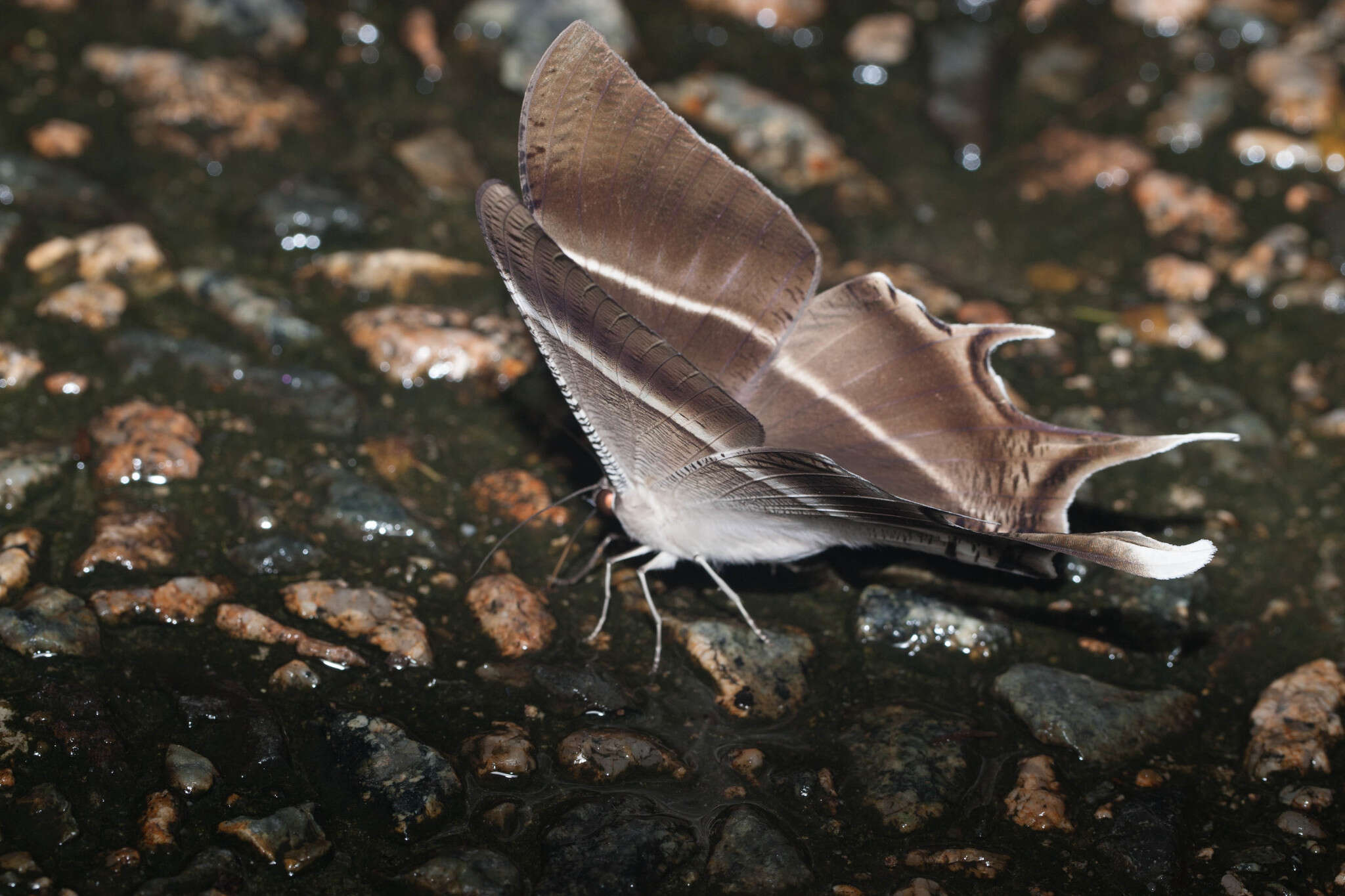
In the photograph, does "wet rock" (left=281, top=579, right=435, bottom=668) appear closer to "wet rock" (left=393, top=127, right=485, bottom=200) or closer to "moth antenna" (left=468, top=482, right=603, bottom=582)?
"moth antenna" (left=468, top=482, right=603, bottom=582)

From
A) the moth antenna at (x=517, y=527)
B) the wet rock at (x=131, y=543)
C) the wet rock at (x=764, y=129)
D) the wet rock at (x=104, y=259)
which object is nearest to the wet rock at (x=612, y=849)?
the moth antenna at (x=517, y=527)

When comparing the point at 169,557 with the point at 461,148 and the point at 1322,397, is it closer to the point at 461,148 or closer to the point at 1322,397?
the point at 461,148

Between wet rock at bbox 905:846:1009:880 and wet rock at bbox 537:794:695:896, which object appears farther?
wet rock at bbox 905:846:1009:880

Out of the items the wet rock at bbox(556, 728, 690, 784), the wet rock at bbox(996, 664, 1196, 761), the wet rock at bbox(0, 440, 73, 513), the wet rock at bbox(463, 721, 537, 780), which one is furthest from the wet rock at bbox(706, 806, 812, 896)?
the wet rock at bbox(0, 440, 73, 513)

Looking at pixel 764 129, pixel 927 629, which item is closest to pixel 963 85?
pixel 764 129

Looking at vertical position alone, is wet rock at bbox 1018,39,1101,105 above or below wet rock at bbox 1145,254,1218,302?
above

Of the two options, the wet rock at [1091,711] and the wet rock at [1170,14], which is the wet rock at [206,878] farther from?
the wet rock at [1170,14]

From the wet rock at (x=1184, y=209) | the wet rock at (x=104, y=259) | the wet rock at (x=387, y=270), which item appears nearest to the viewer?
the wet rock at (x=104, y=259)
